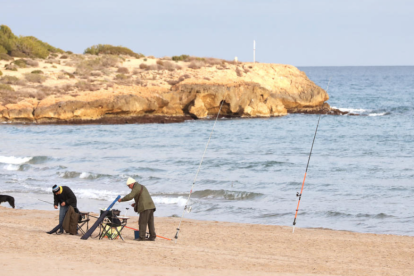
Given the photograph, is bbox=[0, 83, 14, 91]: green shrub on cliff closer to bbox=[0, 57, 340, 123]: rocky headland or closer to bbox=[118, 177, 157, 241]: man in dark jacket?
bbox=[0, 57, 340, 123]: rocky headland

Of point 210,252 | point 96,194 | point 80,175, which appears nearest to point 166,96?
point 80,175

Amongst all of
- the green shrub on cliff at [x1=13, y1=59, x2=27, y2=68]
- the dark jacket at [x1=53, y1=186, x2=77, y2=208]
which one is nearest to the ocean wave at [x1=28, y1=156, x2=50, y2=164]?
the dark jacket at [x1=53, y1=186, x2=77, y2=208]

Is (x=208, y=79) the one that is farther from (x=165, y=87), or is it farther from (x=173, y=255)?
(x=173, y=255)

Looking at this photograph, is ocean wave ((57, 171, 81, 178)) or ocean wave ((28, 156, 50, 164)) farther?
ocean wave ((28, 156, 50, 164))

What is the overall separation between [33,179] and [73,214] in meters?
11.0

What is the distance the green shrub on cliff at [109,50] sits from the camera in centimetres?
6757

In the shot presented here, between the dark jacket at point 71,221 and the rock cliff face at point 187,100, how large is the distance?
2718 centimetres

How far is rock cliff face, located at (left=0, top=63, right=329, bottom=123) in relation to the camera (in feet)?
124

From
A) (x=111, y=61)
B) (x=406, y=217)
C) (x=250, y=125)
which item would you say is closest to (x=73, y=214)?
(x=406, y=217)

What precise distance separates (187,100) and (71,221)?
31134 mm

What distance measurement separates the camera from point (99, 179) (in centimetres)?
2141

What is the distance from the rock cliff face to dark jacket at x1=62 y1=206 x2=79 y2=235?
2718 centimetres

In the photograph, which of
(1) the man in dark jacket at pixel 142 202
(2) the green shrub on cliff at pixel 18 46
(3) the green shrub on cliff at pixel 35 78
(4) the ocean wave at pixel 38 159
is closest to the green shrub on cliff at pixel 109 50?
(2) the green shrub on cliff at pixel 18 46

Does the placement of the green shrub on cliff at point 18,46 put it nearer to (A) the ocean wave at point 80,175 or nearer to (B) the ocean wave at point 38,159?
(B) the ocean wave at point 38,159
